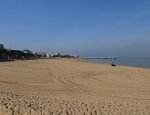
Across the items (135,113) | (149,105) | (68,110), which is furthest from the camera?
(149,105)

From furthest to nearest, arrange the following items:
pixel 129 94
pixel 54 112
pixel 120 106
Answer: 1. pixel 129 94
2. pixel 120 106
3. pixel 54 112

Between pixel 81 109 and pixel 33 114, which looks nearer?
pixel 33 114

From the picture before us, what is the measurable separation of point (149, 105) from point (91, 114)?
11.0 feet

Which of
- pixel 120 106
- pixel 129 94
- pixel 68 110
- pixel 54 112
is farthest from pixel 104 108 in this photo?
pixel 129 94

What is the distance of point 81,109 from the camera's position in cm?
851

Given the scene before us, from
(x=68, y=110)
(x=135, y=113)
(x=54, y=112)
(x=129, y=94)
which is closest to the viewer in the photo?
(x=54, y=112)

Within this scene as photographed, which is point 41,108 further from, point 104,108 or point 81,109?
point 104,108

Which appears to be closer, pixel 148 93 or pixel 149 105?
pixel 149 105

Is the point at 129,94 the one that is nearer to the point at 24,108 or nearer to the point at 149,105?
the point at 149,105

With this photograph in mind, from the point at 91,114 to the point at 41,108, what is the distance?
4.83ft

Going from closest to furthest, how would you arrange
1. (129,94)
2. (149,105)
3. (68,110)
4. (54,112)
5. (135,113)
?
(54,112) < (68,110) < (135,113) < (149,105) < (129,94)

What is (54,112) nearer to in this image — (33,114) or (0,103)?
(33,114)

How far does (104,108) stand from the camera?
906 centimetres

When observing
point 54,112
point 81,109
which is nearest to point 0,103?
point 54,112
